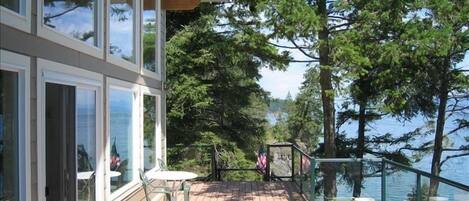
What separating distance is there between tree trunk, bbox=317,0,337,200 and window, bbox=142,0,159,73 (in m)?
2.97

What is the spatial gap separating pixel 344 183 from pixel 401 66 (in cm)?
618

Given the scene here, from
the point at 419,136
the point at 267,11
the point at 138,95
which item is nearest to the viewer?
the point at 138,95

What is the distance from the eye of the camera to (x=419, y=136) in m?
16.5

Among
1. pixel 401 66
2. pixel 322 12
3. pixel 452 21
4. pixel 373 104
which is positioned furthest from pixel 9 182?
pixel 373 104

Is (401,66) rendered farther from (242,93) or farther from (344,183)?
(344,183)

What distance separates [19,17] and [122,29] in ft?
8.89

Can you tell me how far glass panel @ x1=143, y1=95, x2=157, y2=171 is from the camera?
23.8 ft

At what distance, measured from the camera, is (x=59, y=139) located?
4277 millimetres

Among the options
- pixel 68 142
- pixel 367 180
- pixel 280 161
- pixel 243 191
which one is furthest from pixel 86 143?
pixel 280 161

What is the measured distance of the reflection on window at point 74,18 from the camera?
3.88 meters

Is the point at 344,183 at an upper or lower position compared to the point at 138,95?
lower

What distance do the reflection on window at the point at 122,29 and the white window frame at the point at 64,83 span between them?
0.66m

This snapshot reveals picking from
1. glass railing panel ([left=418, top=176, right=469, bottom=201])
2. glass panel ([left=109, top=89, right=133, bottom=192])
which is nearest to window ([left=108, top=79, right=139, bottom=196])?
glass panel ([left=109, top=89, right=133, bottom=192])

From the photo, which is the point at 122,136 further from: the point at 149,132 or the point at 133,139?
the point at 149,132
